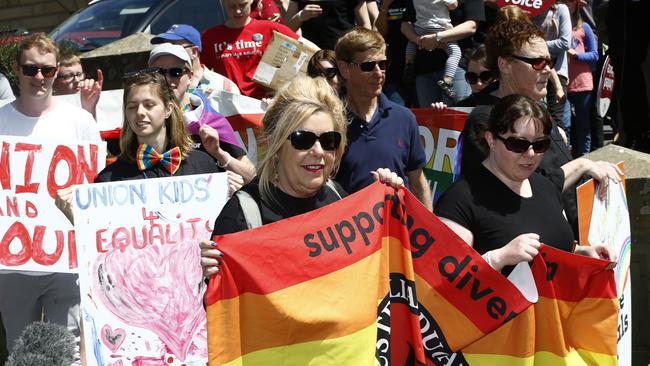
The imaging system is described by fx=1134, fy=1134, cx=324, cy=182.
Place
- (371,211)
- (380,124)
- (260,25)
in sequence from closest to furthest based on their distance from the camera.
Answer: (371,211) → (380,124) → (260,25)

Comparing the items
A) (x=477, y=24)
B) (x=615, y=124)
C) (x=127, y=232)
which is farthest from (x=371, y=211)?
(x=615, y=124)

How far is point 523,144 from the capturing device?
4.73m

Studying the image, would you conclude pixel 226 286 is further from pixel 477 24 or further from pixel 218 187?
pixel 477 24

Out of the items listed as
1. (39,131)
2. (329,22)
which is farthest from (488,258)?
(329,22)

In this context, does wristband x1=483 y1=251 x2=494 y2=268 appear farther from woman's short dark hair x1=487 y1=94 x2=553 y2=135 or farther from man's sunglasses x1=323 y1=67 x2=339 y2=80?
man's sunglasses x1=323 y1=67 x2=339 y2=80

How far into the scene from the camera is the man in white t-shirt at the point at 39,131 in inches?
232

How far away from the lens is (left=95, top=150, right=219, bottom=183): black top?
212 inches

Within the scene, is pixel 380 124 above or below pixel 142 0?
below

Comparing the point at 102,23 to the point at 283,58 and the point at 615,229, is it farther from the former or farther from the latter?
the point at 615,229

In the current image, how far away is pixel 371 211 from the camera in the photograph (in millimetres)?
4574

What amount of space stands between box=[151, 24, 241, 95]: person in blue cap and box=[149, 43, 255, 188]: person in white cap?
1.12 ft

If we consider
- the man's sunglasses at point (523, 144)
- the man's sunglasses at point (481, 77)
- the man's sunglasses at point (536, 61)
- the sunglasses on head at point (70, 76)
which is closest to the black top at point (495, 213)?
the man's sunglasses at point (523, 144)

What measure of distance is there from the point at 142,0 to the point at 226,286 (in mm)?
6780

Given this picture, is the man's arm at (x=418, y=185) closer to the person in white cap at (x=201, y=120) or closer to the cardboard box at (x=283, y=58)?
the person in white cap at (x=201, y=120)
